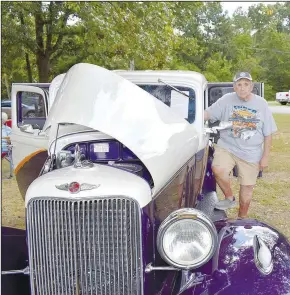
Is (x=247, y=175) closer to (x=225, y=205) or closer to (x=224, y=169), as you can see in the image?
(x=224, y=169)

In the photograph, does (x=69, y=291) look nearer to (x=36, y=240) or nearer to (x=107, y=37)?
(x=36, y=240)

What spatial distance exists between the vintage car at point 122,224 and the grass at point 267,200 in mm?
2583

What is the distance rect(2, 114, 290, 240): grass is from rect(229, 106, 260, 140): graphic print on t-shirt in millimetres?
1309

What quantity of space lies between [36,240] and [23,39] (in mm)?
12611

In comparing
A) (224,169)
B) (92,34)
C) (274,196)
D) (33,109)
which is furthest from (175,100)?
(92,34)

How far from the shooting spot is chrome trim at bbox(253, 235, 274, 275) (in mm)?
2637

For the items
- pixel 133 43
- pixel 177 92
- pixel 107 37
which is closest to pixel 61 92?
pixel 177 92

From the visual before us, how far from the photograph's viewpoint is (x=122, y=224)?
242 cm

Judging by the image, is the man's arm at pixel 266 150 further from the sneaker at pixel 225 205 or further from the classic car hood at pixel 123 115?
the classic car hood at pixel 123 115

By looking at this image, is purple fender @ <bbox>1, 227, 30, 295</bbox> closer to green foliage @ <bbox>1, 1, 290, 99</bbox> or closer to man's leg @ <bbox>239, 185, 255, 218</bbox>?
man's leg @ <bbox>239, 185, 255, 218</bbox>

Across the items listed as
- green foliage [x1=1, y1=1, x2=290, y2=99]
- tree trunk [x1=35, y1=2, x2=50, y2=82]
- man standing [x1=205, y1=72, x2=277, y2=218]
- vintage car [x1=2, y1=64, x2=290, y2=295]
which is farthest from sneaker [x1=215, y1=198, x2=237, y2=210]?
tree trunk [x1=35, y1=2, x2=50, y2=82]

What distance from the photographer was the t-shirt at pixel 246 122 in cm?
467

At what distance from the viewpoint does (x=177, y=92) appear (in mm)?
4430

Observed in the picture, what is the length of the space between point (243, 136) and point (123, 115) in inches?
84.5
